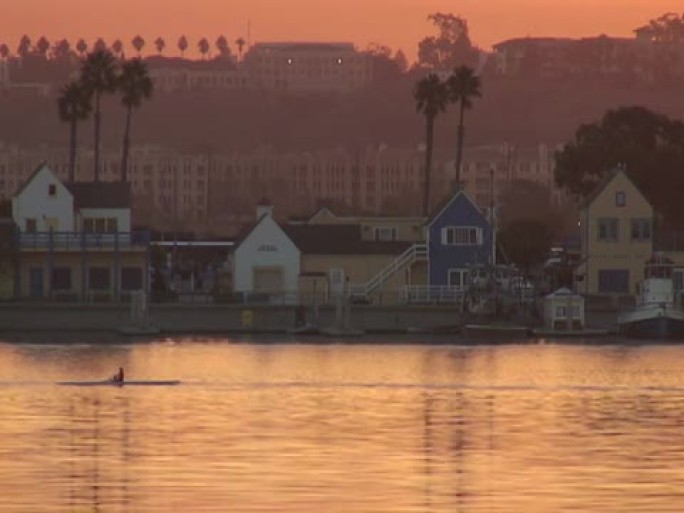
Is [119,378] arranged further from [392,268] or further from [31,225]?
[31,225]

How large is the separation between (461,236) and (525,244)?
26.8 metres

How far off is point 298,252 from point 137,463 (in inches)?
3221

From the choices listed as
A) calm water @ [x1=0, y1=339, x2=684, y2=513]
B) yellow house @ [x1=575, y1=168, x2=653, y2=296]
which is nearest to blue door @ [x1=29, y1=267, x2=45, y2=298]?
calm water @ [x1=0, y1=339, x2=684, y2=513]

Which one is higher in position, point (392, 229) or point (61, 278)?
point (392, 229)

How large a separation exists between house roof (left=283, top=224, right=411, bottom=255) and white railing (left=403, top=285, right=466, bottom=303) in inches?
202

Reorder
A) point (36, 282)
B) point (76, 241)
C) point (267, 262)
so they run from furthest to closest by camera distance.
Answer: point (267, 262) < point (36, 282) < point (76, 241)

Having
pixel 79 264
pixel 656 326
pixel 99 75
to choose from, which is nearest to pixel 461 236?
pixel 656 326

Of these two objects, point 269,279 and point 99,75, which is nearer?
point 269,279

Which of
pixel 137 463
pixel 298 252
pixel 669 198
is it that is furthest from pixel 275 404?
pixel 669 198

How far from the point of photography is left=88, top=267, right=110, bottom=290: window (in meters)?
152

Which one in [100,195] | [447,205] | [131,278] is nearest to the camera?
[131,278]

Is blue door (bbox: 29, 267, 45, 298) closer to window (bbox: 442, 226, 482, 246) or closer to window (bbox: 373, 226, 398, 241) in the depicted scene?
window (bbox: 373, 226, 398, 241)

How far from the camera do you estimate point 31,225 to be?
157250 mm

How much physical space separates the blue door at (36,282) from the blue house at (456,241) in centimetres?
2160
